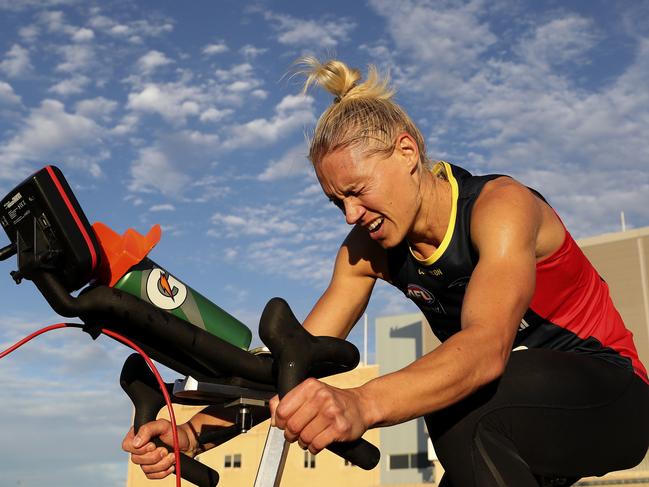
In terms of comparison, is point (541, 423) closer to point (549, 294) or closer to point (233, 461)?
point (549, 294)

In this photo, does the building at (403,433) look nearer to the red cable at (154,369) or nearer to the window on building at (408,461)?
the window on building at (408,461)

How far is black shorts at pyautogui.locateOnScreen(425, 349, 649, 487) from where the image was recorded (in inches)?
85.7

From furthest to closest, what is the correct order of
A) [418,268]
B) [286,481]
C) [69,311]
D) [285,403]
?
1. [286,481]
2. [418,268]
3. [69,311]
4. [285,403]

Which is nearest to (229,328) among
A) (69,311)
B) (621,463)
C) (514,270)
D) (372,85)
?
(69,311)

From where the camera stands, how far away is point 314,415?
5.28 ft

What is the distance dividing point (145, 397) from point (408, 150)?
3.74 feet

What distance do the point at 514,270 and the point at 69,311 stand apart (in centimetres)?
119

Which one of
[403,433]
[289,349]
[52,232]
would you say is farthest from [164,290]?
[403,433]

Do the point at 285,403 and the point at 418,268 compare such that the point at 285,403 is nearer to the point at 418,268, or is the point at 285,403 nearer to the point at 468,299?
the point at 468,299

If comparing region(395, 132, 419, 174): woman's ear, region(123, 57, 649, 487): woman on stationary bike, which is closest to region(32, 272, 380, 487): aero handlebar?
region(123, 57, 649, 487): woman on stationary bike

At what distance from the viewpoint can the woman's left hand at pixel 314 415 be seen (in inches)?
63.4

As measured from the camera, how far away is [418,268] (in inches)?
111

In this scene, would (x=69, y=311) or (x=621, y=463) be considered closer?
(x=69, y=311)

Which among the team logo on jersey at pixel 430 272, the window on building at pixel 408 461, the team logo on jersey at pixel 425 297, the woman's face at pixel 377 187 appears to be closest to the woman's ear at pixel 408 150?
the woman's face at pixel 377 187
